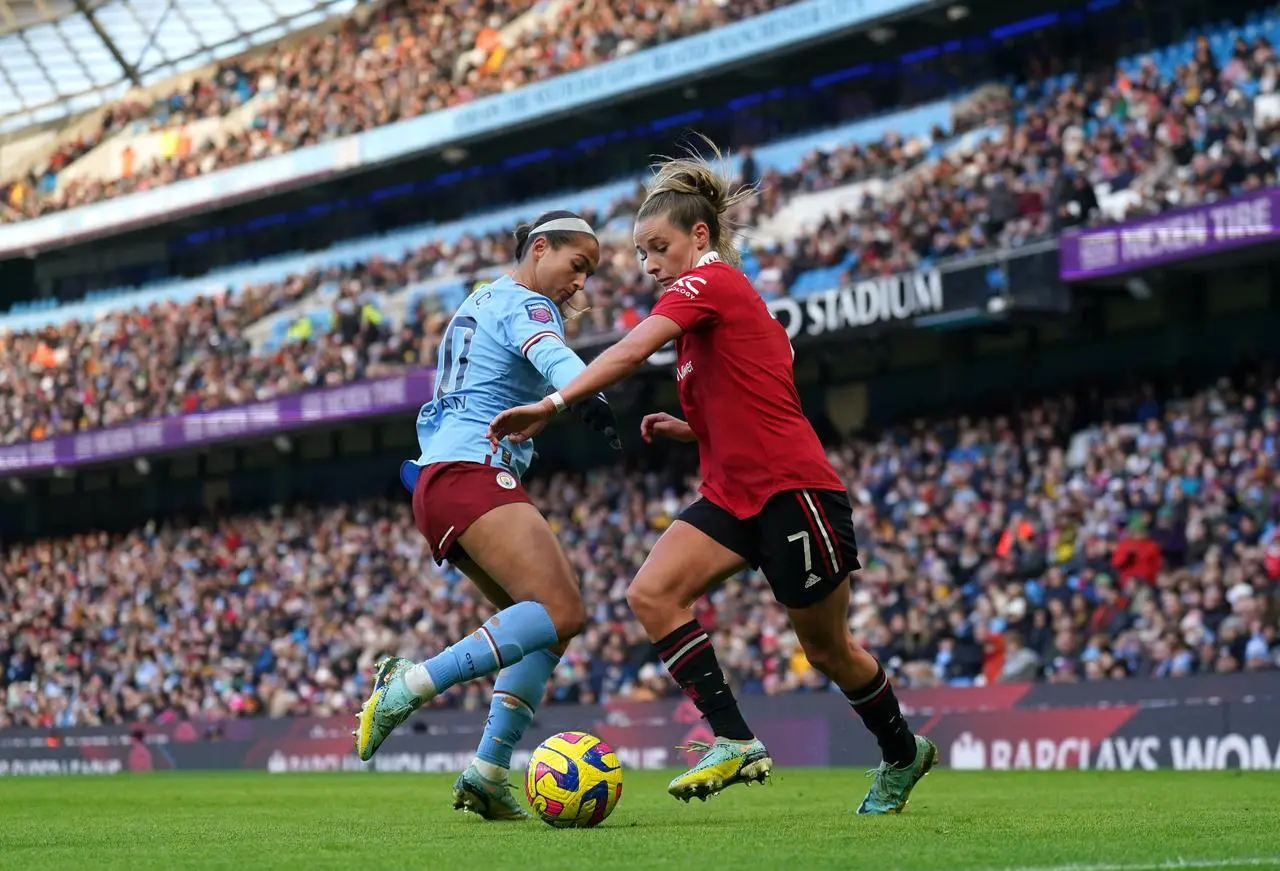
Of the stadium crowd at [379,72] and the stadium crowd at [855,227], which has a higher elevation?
the stadium crowd at [379,72]

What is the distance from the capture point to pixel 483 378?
292 inches

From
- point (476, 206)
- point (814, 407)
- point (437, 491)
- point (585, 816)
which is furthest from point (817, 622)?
point (476, 206)

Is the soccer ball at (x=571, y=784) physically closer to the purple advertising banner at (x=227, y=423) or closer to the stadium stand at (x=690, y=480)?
the stadium stand at (x=690, y=480)

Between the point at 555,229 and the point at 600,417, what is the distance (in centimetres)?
129

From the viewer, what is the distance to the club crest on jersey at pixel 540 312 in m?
7.14

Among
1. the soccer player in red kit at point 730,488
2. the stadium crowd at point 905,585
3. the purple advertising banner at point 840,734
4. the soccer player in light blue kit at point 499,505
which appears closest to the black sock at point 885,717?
the soccer player in red kit at point 730,488

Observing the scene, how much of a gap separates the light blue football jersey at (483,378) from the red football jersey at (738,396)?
0.63 metres

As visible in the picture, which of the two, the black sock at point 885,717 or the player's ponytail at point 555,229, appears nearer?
the black sock at point 885,717

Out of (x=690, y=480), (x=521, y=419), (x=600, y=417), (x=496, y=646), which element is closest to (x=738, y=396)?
(x=600, y=417)

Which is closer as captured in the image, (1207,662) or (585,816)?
(585,816)

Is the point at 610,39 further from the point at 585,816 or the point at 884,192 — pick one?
the point at 585,816

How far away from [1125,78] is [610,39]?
1115 centimetres

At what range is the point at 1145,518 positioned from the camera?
60.3ft

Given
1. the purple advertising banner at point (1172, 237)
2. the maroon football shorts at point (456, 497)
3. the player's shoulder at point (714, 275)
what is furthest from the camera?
the purple advertising banner at point (1172, 237)
